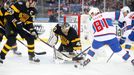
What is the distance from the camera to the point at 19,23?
4988 mm

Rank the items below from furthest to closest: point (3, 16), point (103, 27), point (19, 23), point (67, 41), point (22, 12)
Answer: point (3, 16)
point (67, 41)
point (22, 12)
point (19, 23)
point (103, 27)

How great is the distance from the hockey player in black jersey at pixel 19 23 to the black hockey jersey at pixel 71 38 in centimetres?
38

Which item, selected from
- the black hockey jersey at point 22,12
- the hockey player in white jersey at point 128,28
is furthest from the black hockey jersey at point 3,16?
the hockey player in white jersey at point 128,28

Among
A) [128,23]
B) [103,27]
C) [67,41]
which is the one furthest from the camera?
[128,23]

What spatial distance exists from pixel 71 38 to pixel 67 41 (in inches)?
5.0

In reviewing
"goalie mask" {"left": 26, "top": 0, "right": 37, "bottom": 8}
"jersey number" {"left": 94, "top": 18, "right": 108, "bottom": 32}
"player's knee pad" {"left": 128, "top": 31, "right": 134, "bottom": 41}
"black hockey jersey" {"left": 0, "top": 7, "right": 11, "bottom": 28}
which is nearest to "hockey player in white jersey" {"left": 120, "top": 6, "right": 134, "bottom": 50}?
"player's knee pad" {"left": 128, "top": 31, "right": 134, "bottom": 41}

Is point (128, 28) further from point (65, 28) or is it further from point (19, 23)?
point (19, 23)

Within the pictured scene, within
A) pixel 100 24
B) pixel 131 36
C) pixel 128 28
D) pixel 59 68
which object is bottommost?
pixel 59 68

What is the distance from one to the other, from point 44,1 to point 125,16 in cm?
467

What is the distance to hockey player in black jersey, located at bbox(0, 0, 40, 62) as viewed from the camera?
5.04 metres

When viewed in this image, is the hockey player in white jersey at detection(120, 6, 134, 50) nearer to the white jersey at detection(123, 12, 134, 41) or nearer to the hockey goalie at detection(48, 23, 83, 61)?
the white jersey at detection(123, 12, 134, 41)

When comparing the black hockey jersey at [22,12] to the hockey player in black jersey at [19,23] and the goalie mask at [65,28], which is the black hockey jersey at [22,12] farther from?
the goalie mask at [65,28]

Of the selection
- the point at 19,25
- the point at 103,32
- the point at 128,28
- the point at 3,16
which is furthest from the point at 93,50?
the point at 3,16

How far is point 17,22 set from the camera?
4992 mm
